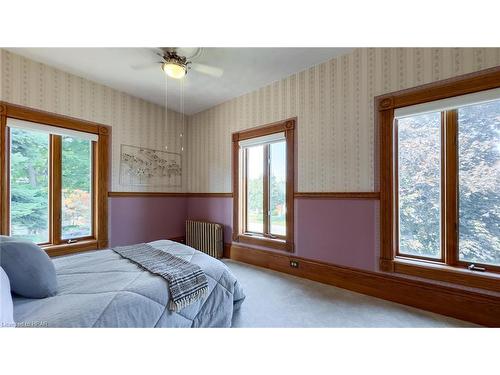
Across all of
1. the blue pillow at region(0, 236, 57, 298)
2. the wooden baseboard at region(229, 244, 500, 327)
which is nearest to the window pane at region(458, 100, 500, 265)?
the wooden baseboard at region(229, 244, 500, 327)

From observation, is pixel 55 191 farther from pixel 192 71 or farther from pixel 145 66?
pixel 192 71

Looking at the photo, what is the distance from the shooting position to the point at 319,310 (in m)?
2.07

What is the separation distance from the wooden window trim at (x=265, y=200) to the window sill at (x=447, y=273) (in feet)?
4.12

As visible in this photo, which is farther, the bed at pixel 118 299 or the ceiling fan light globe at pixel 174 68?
the ceiling fan light globe at pixel 174 68

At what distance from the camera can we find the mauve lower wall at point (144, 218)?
Result: 3.51 m

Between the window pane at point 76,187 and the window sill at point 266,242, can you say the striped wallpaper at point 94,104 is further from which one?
the window sill at point 266,242

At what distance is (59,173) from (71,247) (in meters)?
1.04

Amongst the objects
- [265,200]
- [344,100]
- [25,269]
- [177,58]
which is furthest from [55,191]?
[344,100]

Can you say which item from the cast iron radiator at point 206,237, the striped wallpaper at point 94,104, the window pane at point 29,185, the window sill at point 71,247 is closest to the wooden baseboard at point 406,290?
the cast iron radiator at point 206,237

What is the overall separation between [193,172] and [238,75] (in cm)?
212

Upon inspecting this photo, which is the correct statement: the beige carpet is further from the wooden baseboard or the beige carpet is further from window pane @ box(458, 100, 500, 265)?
window pane @ box(458, 100, 500, 265)

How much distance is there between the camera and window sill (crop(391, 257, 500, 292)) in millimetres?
1814
